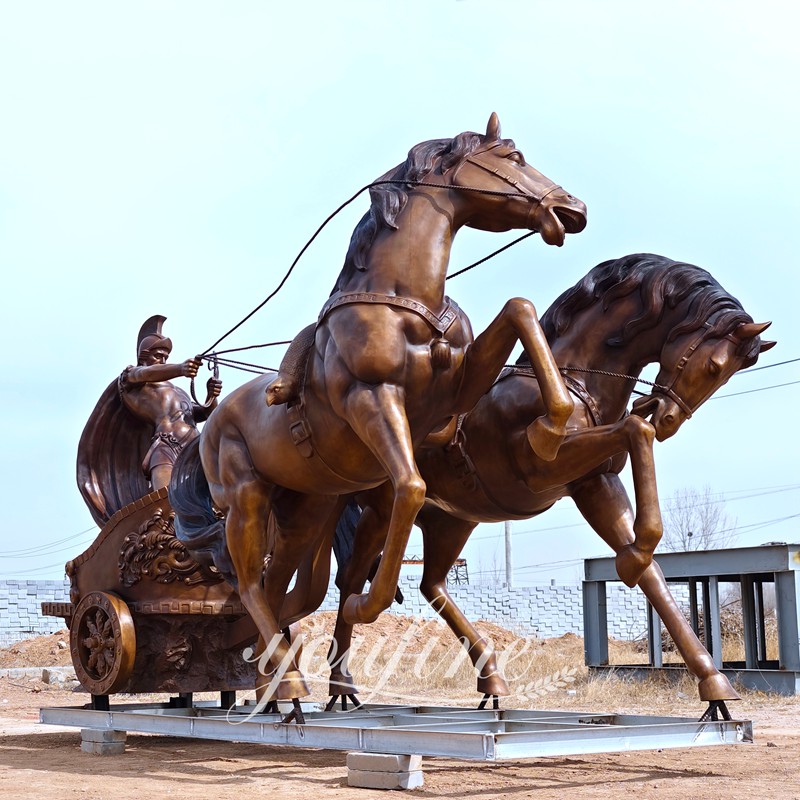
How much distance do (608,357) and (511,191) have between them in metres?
1.11

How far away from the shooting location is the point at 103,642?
688cm

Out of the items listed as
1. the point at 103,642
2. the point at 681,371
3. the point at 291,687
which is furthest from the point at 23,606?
the point at 681,371

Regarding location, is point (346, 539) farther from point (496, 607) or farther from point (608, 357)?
point (496, 607)

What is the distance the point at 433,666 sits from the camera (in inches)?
659

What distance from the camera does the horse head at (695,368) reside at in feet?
17.6

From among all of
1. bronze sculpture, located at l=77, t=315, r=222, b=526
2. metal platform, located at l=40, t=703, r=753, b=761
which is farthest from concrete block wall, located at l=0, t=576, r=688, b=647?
metal platform, located at l=40, t=703, r=753, b=761

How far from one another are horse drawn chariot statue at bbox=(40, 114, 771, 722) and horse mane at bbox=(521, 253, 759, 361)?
0.04 ft

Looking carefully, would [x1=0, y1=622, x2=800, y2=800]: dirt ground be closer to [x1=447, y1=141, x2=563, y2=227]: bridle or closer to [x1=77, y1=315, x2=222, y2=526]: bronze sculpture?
[x1=77, y1=315, x2=222, y2=526]: bronze sculpture

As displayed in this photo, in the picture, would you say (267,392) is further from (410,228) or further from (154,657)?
(154,657)

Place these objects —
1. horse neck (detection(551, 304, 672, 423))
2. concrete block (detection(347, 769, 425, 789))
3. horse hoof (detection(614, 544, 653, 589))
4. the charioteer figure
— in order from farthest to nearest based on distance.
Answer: the charioteer figure < horse neck (detection(551, 304, 672, 423)) < horse hoof (detection(614, 544, 653, 589)) < concrete block (detection(347, 769, 425, 789))

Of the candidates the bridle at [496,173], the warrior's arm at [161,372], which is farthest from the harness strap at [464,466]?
the warrior's arm at [161,372]

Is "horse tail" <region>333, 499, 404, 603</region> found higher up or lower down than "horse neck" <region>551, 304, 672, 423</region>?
lower down

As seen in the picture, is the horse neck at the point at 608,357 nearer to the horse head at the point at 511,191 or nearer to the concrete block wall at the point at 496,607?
the horse head at the point at 511,191

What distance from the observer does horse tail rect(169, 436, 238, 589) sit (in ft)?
21.0
